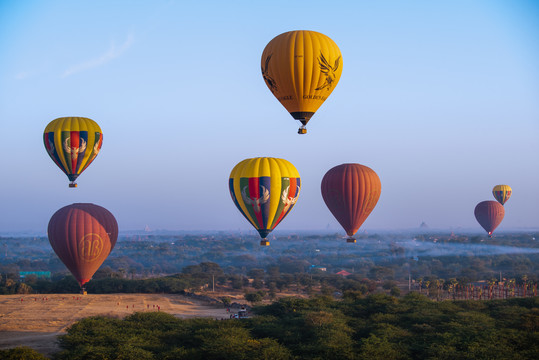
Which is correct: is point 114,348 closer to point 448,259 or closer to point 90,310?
point 90,310

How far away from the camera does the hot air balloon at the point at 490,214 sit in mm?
91625

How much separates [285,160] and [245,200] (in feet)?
12.5

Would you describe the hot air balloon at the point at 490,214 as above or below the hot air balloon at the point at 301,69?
below

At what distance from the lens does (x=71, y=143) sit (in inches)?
1747

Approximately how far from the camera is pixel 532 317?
3756cm

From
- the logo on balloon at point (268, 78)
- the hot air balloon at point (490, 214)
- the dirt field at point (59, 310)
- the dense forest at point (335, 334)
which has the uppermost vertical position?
the logo on balloon at point (268, 78)

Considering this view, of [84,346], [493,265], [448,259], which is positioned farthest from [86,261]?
[448,259]

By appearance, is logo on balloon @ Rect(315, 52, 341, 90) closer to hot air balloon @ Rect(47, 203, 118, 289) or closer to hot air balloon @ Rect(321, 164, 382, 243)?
hot air balloon @ Rect(321, 164, 382, 243)

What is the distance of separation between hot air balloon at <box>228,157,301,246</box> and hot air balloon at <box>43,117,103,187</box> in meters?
12.5

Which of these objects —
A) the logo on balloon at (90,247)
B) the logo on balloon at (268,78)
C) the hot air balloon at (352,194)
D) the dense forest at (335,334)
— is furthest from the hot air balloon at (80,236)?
the logo on balloon at (268,78)

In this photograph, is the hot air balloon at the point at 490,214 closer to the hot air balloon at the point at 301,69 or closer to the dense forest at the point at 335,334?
the dense forest at the point at 335,334

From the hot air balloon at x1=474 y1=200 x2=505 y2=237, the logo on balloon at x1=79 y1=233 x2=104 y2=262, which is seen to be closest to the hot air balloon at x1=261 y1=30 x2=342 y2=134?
the logo on balloon at x1=79 y1=233 x2=104 y2=262

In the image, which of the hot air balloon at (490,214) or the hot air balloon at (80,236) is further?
the hot air balloon at (490,214)

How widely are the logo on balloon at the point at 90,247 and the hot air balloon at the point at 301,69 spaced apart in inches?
719
